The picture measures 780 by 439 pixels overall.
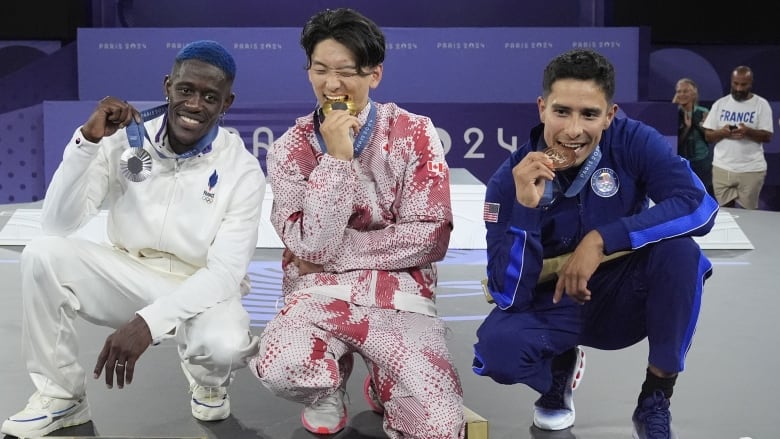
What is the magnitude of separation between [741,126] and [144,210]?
19.4 ft

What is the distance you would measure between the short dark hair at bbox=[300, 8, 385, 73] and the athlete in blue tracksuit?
0.46 meters

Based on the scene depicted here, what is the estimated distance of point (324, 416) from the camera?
249 centimetres

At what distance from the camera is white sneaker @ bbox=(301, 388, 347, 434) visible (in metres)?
2.49

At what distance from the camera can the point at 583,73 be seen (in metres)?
2.47

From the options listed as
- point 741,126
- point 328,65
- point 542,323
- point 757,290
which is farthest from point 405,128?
point 741,126

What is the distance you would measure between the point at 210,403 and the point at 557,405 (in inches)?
36.0

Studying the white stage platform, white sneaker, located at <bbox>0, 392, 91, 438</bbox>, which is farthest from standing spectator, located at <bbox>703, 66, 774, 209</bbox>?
white sneaker, located at <bbox>0, 392, 91, 438</bbox>

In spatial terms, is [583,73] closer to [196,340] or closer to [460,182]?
[196,340]

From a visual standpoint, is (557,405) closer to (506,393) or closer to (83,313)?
(506,393)

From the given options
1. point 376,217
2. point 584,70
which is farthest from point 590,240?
point 376,217

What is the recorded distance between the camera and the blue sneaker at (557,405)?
100 inches

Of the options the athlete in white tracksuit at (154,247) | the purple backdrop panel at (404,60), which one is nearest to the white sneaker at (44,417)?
the athlete in white tracksuit at (154,247)

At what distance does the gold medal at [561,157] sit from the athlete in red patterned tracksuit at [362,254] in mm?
330

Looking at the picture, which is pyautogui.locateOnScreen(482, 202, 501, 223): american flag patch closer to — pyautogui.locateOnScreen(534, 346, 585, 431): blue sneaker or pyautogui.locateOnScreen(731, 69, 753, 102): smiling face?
pyautogui.locateOnScreen(534, 346, 585, 431): blue sneaker
